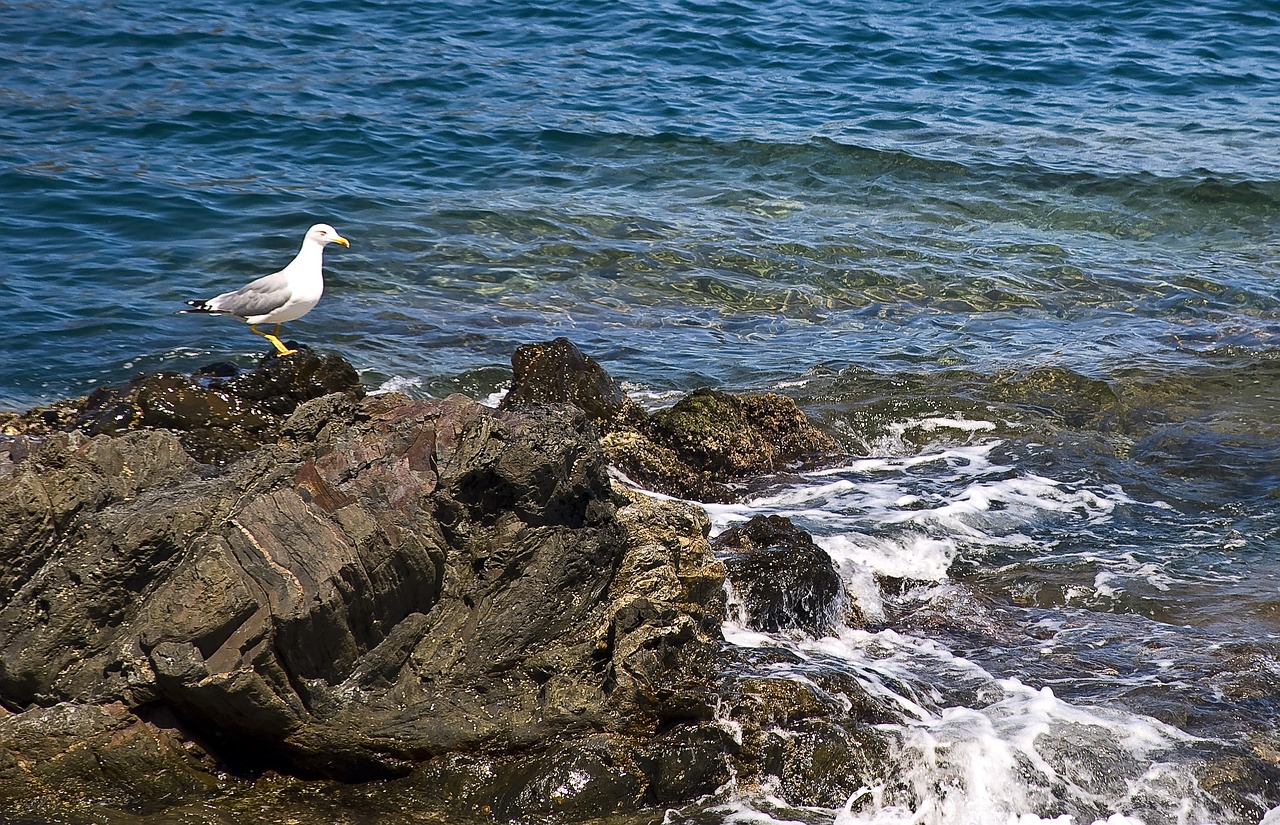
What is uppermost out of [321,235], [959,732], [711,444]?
[321,235]

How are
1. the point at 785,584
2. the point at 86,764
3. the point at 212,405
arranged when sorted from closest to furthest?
the point at 86,764
the point at 785,584
the point at 212,405

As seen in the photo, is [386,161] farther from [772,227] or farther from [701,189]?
[772,227]

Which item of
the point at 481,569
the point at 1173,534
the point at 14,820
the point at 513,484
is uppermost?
the point at 513,484

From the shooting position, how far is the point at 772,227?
1217 cm

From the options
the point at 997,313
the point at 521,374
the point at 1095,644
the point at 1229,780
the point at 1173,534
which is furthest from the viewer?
the point at 997,313

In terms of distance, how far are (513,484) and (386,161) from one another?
32.2 ft

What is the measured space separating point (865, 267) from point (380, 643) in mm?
7730

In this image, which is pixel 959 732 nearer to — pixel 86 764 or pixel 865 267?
pixel 86 764

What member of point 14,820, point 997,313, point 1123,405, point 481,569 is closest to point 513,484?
point 481,569

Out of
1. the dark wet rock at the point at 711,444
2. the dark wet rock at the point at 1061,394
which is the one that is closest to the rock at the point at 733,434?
the dark wet rock at the point at 711,444

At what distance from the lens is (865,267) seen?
439 inches

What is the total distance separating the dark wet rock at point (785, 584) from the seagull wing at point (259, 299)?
349 cm

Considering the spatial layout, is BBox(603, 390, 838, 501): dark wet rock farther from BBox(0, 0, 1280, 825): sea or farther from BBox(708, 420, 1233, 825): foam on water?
BBox(708, 420, 1233, 825): foam on water

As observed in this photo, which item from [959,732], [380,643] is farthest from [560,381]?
[959,732]
